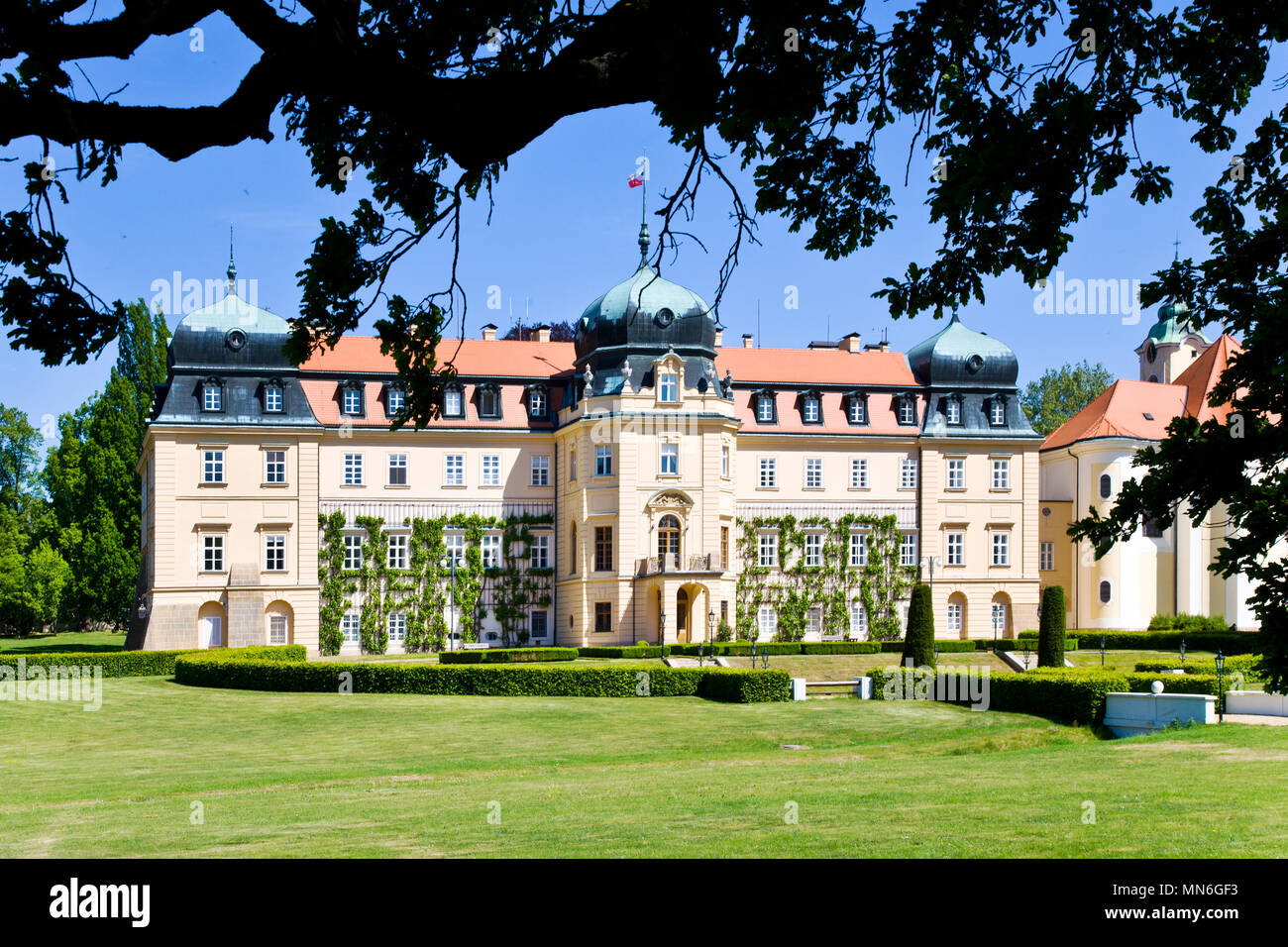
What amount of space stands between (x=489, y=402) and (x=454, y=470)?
329 cm

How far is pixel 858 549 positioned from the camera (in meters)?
58.3

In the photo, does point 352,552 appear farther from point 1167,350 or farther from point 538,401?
point 1167,350

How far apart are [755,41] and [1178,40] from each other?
345cm

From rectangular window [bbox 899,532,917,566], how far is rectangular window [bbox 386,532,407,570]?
834 inches

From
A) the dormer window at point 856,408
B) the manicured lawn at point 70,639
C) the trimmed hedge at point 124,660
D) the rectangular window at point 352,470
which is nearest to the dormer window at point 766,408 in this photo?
the dormer window at point 856,408

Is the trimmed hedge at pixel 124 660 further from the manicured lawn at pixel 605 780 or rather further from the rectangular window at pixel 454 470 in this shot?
the rectangular window at pixel 454 470

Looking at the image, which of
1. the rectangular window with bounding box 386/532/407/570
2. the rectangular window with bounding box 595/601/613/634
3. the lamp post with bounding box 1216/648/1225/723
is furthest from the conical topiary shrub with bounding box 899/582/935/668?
the rectangular window with bounding box 386/532/407/570

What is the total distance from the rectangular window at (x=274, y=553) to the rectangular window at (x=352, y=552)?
2528 mm

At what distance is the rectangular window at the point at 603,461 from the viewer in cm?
5391

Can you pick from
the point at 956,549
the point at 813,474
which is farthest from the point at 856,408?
the point at 956,549

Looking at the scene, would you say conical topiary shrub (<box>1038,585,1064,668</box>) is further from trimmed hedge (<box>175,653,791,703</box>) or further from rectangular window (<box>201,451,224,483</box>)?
rectangular window (<box>201,451,224,483</box>)

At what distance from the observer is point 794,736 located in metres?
30.2
